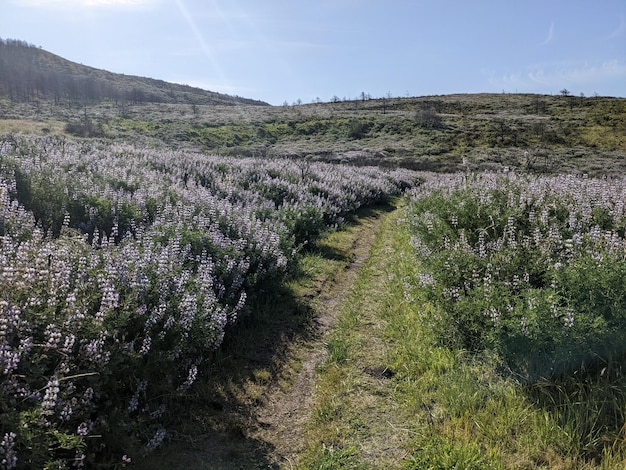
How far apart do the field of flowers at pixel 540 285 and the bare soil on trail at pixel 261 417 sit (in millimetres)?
1982

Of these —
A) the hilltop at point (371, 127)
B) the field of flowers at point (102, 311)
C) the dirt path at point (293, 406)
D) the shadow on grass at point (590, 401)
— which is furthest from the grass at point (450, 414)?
the hilltop at point (371, 127)

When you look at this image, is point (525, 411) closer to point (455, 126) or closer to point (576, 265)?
point (576, 265)

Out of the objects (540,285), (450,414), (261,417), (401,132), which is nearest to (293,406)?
(261,417)

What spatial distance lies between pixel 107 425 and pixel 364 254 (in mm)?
9176

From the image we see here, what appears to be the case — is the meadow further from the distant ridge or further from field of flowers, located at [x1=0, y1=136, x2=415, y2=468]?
the distant ridge

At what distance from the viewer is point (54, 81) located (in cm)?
11612

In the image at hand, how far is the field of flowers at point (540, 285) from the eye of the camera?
431 cm

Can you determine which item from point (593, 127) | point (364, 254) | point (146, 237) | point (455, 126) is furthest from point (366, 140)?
point (146, 237)

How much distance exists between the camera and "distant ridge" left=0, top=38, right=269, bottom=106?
103 m

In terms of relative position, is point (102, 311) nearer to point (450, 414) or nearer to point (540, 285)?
point (450, 414)

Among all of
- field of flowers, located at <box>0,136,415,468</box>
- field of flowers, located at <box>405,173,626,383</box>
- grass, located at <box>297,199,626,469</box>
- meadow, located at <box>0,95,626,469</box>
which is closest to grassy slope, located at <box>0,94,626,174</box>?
field of flowers, located at <box>0,136,415,468</box>

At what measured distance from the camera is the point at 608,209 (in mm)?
7305

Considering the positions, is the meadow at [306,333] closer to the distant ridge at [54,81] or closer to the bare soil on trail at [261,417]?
the bare soil on trail at [261,417]

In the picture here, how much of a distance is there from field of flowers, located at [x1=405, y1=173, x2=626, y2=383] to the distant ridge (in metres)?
107
